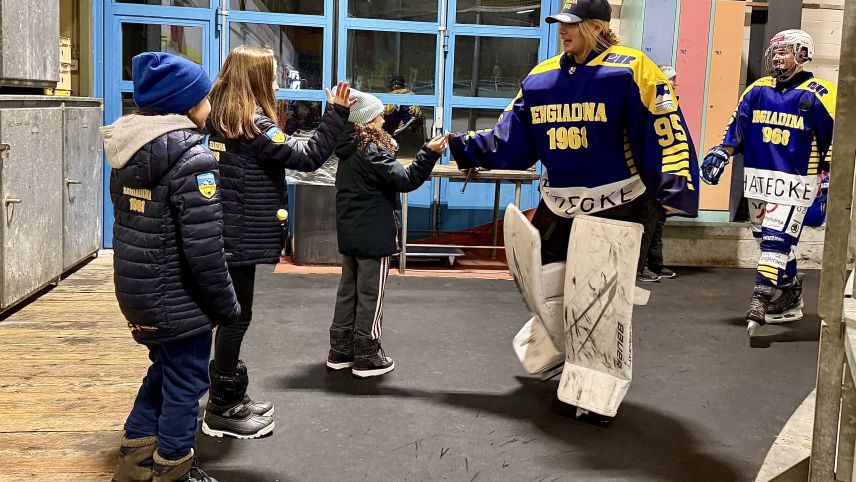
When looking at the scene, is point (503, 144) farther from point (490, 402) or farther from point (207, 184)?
point (207, 184)

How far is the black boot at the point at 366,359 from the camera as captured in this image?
4273 millimetres

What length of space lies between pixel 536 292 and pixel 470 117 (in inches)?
175

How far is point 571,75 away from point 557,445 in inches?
56.6

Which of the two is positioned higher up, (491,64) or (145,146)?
(491,64)

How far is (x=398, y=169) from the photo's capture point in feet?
13.6

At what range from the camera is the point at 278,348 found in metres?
4.74

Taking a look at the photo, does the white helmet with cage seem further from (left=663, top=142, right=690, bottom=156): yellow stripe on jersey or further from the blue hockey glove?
(left=663, top=142, right=690, bottom=156): yellow stripe on jersey

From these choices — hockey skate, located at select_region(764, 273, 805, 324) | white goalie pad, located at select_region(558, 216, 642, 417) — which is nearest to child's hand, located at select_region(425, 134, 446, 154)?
white goalie pad, located at select_region(558, 216, 642, 417)

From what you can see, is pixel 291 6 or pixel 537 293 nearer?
pixel 537 293

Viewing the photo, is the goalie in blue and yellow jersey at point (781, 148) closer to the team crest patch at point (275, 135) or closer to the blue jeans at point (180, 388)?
the team crest patch at point (275, 135)

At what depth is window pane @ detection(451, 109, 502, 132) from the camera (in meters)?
7.99

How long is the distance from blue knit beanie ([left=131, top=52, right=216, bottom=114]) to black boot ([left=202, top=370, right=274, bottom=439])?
46.0 inches

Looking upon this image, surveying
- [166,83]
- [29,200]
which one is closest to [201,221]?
[166,83]

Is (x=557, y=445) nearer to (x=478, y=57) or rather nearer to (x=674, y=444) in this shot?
(x=674, y=444)
